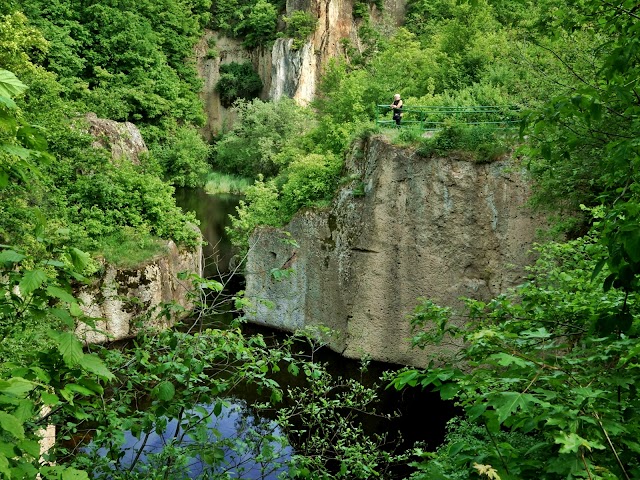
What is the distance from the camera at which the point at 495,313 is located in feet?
14.3

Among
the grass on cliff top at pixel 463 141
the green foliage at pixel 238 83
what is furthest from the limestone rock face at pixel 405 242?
the green foliage at pixel 238 83

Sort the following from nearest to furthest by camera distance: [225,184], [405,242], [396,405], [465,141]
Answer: [396,405], [465,141], [405,242], [225,184]

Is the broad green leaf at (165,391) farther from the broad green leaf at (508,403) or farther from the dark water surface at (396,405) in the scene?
the dark water surface at (396,405)

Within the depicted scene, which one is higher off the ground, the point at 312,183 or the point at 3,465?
the point at 3,465

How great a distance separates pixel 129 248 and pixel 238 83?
26.8 meters

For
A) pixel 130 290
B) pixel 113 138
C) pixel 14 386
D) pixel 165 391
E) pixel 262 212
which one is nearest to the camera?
pixel 14 386

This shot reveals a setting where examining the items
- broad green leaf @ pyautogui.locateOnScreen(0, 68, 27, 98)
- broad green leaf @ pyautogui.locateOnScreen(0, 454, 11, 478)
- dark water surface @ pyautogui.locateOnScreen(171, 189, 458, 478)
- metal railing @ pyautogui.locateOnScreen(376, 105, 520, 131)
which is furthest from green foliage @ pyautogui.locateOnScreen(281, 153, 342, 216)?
broad green leaf @ pyautogui.locateOnScreen(0, 454, 11, 478)

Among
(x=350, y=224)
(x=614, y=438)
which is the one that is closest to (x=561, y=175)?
(x=350, y=224)

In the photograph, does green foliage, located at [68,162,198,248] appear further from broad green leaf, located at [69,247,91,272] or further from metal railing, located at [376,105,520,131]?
broad green leaf, located at [69,247,91,272]

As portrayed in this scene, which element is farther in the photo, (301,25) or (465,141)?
(301,25)

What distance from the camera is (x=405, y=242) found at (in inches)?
587

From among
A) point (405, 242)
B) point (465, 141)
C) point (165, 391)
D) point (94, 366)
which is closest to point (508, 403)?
point (94, 366)

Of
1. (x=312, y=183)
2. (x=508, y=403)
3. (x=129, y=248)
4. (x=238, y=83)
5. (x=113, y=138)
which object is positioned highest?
(x=238, y=83)

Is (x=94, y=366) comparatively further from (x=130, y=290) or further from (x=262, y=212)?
(x=262, y=212)
